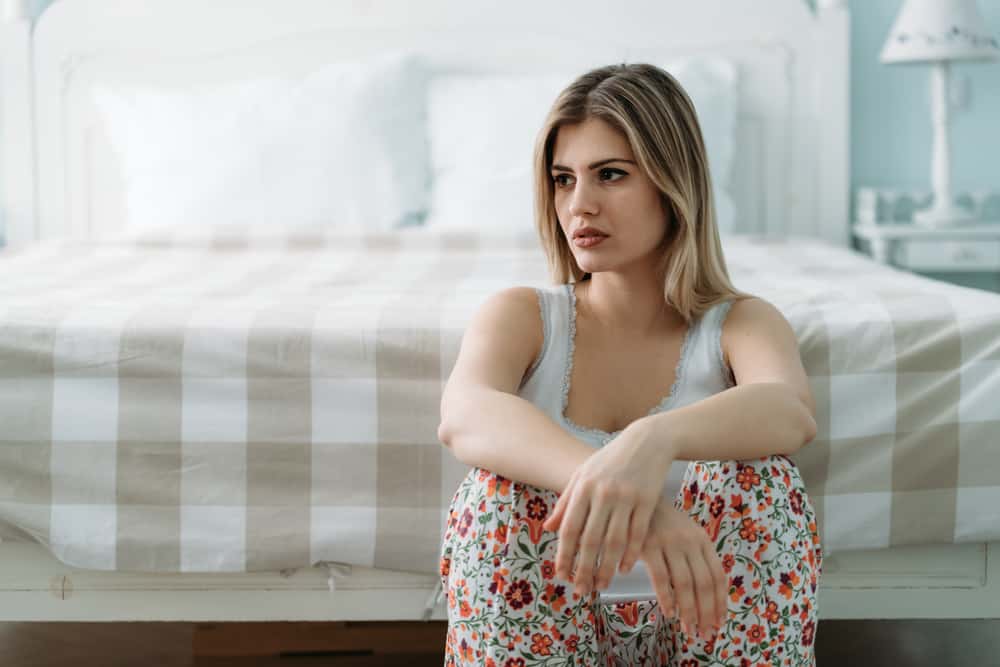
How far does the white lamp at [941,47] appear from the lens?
289 centimetres

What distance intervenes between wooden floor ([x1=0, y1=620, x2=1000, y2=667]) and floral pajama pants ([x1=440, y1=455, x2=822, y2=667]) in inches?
25.9

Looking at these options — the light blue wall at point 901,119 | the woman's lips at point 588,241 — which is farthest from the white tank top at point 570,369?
the light blue wall at point 901,119

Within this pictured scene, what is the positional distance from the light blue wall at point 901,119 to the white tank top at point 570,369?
217 centimetres

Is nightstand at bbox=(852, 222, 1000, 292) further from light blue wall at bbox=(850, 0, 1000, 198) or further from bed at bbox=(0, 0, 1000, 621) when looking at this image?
bed at bbox=(0, 0, 1000, 621)

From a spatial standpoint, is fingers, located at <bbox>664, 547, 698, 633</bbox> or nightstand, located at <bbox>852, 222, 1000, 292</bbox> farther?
nightstand, located at <bbox>852, 222, 1000, 292</bbox>

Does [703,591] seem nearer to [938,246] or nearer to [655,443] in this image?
[655,443]

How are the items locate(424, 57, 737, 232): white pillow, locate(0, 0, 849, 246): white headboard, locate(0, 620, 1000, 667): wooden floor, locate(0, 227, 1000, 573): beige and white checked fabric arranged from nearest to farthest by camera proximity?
1. locate(0, 227, 1000, 573): beige and white checked fabric
2. locate(0, 620, 1000, 667): wooden floor
3. locate(424, 57, 737, 232): white pillow
4. locate(0, 0, 849, 246): white headboard

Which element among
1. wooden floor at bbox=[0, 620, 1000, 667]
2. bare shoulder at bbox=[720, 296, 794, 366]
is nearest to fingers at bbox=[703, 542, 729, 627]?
bare shoulder at bbox=[720, 296, 794, 366]

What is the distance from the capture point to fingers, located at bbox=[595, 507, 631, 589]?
102 cm

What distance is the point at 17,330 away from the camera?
5.00 feet

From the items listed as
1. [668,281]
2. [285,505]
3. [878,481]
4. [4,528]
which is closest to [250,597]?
[285,505]

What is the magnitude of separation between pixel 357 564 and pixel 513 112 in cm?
165

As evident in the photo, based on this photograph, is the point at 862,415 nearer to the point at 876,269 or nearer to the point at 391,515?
the point at 391,515

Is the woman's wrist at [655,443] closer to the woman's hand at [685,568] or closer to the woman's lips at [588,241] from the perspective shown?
the woman's hand at [685,568]
